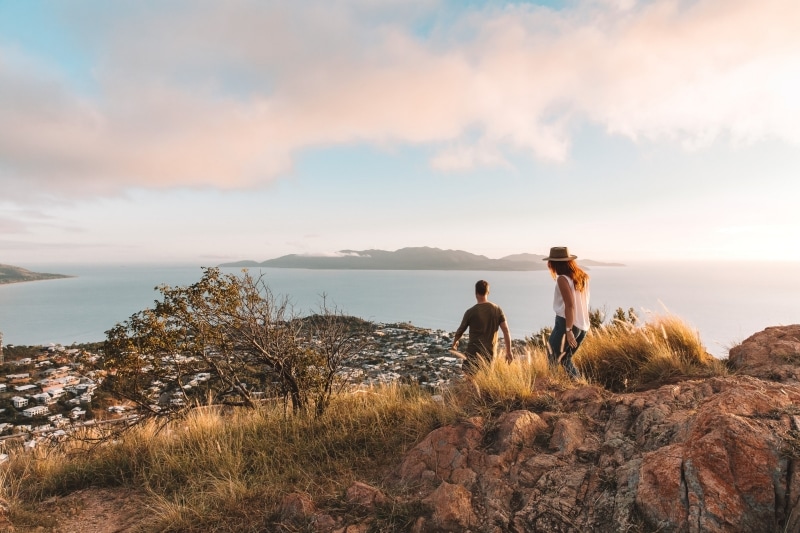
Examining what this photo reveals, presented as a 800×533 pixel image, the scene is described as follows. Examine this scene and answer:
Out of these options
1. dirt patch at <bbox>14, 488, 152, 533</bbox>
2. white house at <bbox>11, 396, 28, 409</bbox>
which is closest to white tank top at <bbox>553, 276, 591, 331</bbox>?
dirt patch at <bbox>14, 488, 152, 533</bbox>

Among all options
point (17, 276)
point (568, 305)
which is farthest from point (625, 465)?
point (17, 276)

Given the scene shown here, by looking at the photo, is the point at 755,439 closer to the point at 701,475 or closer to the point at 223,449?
the point at 701,475

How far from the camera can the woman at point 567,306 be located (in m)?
6.05

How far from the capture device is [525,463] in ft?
11.2

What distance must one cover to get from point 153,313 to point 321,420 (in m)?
3.31

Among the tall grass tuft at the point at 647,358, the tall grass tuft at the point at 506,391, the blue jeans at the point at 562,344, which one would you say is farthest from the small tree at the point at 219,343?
the tall grass tuft at the point at 647,358

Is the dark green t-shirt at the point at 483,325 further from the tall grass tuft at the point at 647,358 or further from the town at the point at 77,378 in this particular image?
the tall grass tuft at the point at 647,358

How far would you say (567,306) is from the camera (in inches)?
238

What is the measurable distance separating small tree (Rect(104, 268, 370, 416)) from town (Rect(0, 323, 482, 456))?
24.6 inches

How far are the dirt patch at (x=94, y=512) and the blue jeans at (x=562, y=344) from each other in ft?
17.9

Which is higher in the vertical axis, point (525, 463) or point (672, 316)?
point (672, 316)

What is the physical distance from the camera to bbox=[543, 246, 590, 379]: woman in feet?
19.9

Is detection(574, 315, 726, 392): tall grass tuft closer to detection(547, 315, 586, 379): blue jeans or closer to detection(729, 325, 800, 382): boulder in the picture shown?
detection(729, 325, 800, 382): boulder

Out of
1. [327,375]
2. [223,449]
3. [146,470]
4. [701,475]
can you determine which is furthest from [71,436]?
[701,475]
